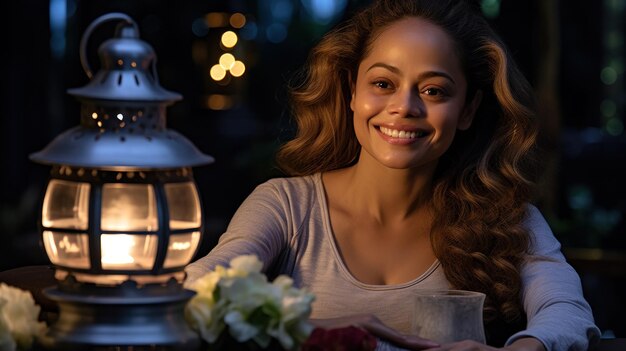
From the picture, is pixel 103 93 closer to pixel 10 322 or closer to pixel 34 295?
pixel 10 322

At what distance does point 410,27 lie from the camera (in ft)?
9.42

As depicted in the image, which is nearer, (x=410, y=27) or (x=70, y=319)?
(x=70, y=319)

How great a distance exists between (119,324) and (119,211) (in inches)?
6.2

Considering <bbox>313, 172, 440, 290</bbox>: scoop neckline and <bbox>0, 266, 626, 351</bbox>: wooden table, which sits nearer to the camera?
<bbox>0, 266, 626, 351</bbox>: wooden table

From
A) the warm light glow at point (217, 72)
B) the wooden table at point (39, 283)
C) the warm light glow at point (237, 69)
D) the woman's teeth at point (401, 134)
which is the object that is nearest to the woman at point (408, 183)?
the woman's teeth at point (401, 134)

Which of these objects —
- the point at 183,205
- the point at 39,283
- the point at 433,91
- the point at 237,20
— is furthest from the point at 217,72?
the point at 183,205

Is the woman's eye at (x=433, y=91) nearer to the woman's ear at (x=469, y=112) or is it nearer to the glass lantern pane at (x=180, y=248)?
the woman's ear at (x=469, y=112)

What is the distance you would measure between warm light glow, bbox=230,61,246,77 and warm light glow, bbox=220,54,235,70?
0.11 ft

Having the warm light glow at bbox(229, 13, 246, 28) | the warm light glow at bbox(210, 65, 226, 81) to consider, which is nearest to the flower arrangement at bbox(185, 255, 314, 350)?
the warm light glow at bbox(229, 13, 246, 28)

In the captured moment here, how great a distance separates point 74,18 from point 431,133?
294 inches

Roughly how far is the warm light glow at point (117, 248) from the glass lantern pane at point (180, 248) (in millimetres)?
54

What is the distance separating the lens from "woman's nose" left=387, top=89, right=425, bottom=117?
2713 millimetres

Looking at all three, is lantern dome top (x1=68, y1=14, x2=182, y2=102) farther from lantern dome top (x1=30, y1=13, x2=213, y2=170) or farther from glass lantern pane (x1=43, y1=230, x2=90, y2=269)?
glass lantern pane (x1=43, y1=230, x2=90, y2=269)

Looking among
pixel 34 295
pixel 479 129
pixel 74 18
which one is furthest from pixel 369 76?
pixel 74 18
